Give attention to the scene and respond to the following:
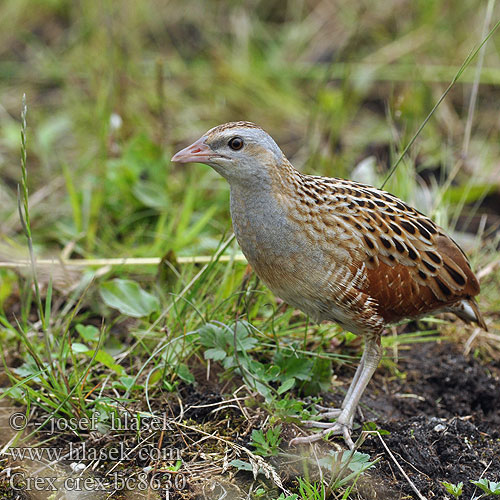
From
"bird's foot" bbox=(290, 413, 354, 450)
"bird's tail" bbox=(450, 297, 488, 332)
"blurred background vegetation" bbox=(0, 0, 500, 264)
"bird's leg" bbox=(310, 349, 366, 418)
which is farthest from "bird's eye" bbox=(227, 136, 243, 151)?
"blurred background vegetation" bbox=(0, 0, 500, 264)

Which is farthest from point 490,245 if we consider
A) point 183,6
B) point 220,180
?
point 183,6

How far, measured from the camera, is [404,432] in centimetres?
346

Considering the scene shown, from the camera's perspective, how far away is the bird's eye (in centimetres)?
327

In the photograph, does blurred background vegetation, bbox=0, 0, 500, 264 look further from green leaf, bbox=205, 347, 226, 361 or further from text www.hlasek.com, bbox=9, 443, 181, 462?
text www.hlasek.com, bbox=9, 443, 181, 462

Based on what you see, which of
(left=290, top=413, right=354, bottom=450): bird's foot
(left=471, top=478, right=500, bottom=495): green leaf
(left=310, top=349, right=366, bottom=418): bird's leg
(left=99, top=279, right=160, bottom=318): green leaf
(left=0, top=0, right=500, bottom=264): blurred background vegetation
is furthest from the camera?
(left=0, top=0, right=500, bottom=264): blurred background vegetation

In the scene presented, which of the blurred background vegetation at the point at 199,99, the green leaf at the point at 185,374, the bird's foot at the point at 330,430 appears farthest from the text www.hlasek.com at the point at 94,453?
the blurred background vegetation at the point at 199,99

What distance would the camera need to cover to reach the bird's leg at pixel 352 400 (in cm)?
340

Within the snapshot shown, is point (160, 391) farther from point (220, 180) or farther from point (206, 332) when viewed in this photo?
point (220, 180)

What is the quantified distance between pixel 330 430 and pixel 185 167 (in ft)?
10.8

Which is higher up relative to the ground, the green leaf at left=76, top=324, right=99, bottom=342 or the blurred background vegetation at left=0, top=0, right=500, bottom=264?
the blurred background vegetation at left=0, top=0, right=500, bottom=264

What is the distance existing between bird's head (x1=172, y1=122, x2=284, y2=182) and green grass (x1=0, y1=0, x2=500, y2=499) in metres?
0.57

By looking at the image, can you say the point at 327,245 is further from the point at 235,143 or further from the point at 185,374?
the point at 185,374

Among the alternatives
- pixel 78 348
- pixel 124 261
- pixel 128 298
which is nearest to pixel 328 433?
pixel 78 348

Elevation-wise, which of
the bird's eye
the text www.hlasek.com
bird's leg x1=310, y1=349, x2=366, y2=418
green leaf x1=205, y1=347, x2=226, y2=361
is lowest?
the text www.hlasek.com
